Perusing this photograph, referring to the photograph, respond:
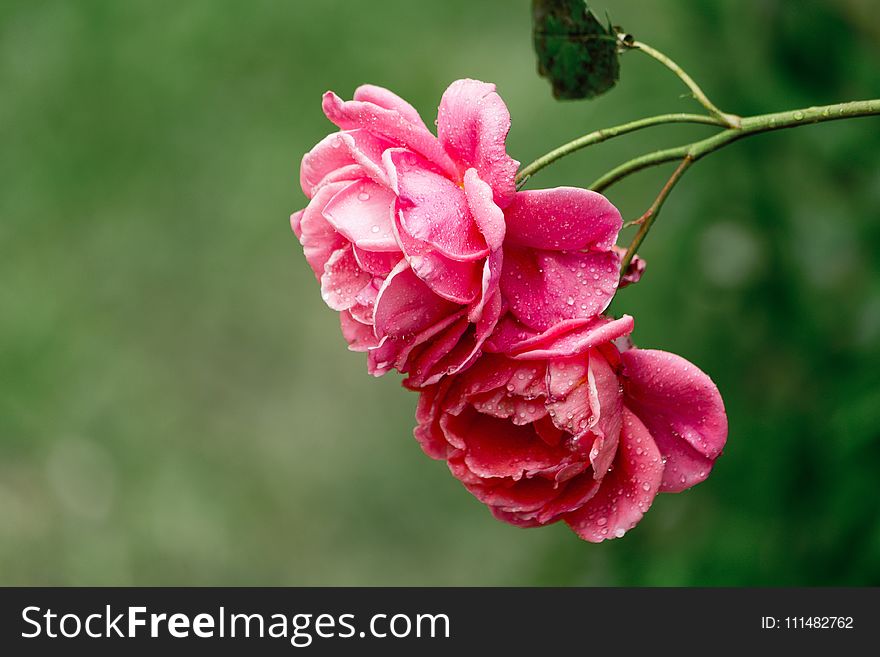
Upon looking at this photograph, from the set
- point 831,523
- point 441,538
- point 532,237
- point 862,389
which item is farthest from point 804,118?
point 441,538

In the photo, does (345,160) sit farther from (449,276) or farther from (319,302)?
(319,302)

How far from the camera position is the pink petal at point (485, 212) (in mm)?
548

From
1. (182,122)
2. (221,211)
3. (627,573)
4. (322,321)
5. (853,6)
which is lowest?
(627,573)

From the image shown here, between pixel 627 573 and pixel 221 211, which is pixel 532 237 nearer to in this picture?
pixel 627 573

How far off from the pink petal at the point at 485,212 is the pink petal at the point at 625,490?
145 mm

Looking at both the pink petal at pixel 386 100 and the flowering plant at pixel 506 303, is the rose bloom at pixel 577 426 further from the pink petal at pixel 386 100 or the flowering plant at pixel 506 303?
the pink petal at pixel 386 100

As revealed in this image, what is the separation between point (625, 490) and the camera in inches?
24.0

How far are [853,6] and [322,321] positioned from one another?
1.31 meters

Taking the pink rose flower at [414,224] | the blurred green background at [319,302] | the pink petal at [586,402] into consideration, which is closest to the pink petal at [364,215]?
the pink rose flower at [414,224]

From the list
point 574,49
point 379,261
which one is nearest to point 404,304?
point 379,261

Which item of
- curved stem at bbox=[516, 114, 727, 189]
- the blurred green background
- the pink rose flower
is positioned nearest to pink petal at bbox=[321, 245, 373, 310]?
the pink rose flower

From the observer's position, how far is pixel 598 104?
1.85m

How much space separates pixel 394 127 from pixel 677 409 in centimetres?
24

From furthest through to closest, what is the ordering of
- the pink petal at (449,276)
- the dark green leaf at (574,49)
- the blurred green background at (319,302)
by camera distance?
the blurred green background at (319,302)
the dark green leaf at (574,49)
the pink petal at (449,276)
